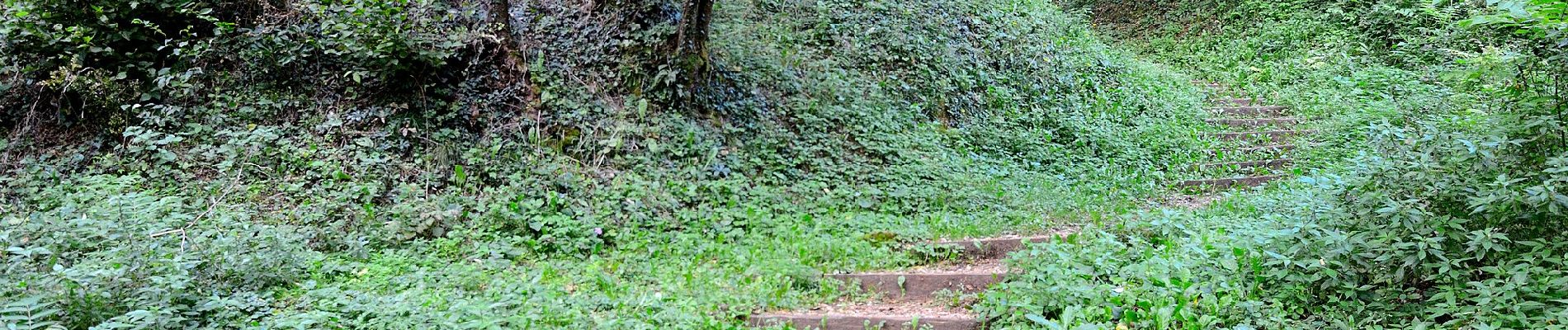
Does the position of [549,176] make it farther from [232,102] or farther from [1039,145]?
[1039,145]

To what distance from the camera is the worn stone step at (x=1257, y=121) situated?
9.64 m

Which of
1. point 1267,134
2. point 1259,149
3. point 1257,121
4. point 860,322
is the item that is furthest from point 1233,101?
point 860,322

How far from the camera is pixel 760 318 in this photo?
4469 millimetres

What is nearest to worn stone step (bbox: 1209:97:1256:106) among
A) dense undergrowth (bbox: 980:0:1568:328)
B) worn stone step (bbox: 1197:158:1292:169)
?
worn stone step (bbox: 1197:158:1292:169)

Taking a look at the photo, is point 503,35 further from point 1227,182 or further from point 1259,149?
point 1259,149

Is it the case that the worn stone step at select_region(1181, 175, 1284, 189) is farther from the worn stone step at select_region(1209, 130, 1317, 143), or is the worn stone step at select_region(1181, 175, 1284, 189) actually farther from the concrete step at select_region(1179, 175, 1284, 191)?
the worn stone step at select_region(1209, 130, 1317, 143)

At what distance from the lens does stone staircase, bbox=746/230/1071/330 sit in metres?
4.34

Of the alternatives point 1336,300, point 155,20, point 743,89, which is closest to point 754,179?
point 743,89

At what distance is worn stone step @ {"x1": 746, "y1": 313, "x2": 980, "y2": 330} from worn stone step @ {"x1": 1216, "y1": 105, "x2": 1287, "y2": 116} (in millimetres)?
7374

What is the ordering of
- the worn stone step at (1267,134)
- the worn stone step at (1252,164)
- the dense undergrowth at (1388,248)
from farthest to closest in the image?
the worn stone step at (1267,134), the worn stone step at (1252,164), the dense undergrowth at (1388,248)

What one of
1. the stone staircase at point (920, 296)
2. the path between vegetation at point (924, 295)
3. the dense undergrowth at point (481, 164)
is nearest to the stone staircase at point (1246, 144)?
the dense undergrowth at point (481, 164)

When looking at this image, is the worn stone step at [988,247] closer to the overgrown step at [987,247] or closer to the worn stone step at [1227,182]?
the overgrown step at [987,247]

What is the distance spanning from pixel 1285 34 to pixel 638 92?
1050 cm

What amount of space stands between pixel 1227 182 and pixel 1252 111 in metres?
3.18
